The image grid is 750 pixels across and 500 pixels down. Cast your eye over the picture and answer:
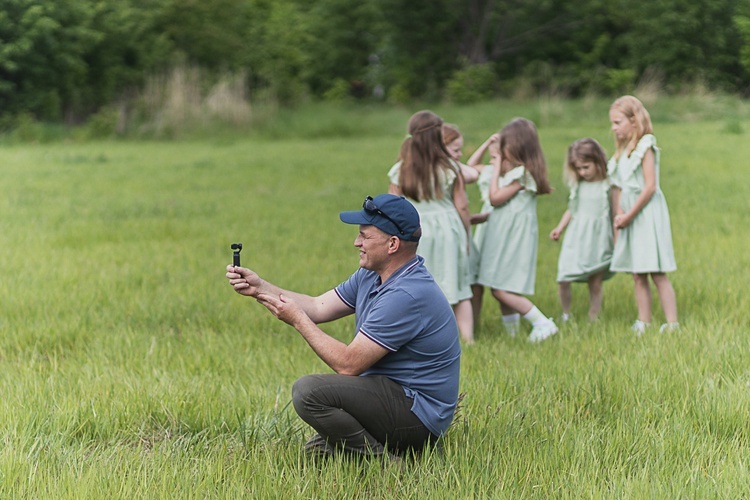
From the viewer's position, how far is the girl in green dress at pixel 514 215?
6.58 metres

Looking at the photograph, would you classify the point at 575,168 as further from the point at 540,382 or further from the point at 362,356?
the point at 362,356

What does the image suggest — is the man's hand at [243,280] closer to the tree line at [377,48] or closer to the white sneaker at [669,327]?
the white sneaker at [669,327]

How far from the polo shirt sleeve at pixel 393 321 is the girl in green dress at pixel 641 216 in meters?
3.19

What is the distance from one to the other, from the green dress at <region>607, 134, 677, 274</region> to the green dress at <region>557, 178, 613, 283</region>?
0.24 metres

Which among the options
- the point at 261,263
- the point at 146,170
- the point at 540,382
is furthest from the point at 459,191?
the point at 146,170

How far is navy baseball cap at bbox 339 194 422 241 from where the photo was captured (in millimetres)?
3619

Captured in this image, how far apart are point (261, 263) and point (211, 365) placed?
10.9 feet

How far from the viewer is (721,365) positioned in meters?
5.06

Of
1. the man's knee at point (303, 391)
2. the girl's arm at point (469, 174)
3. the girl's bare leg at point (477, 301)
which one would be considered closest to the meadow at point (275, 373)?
the girl's bare leg at point (477, 301)

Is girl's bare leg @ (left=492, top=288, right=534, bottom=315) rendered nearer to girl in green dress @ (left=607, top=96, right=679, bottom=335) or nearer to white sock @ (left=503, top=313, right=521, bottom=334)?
white sock @ (left=503, top=313, right=521, bottom=334)

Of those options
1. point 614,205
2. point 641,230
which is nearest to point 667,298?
point 641,230

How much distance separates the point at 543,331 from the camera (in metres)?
6.20

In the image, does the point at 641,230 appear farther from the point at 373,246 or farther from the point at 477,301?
the point at 373,246

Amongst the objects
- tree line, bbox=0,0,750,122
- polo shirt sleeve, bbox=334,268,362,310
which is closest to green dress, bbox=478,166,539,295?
polo shirt sleeve, bbox=334,268,362,310
